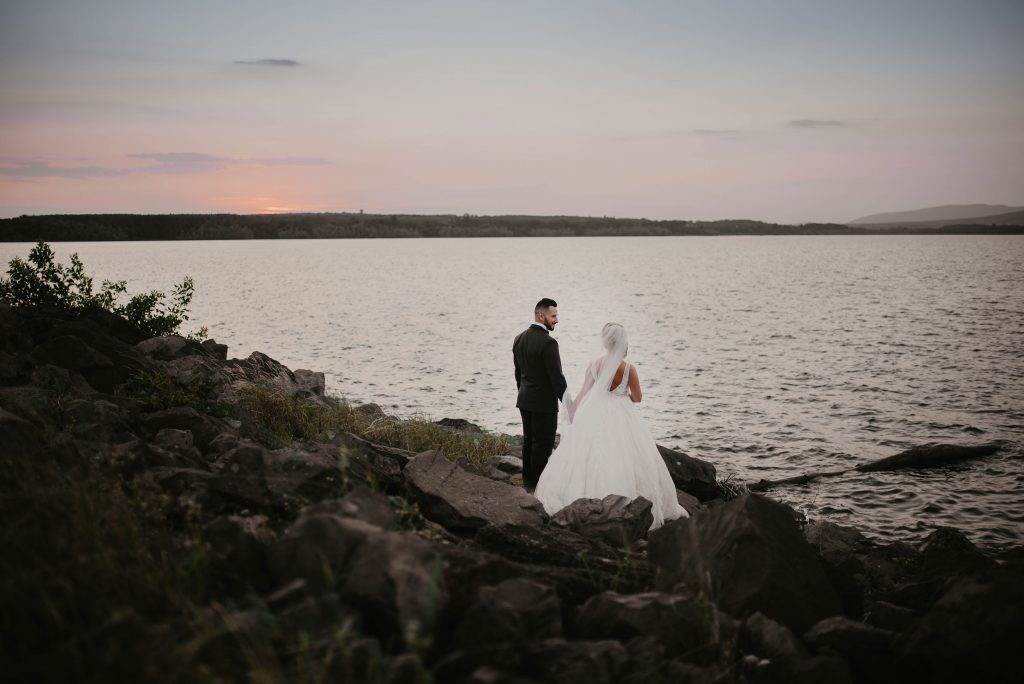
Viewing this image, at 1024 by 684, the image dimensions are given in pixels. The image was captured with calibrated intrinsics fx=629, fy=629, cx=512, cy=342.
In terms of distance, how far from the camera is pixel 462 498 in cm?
797

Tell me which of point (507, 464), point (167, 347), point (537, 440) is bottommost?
point (507, 464)

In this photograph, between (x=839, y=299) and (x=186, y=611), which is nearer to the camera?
(x=186, y=611)

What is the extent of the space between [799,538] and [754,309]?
172ft

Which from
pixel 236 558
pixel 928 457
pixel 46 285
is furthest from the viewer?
pixel 928 457

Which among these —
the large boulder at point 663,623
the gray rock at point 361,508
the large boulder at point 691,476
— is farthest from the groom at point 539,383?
the large boulder at point 663,623

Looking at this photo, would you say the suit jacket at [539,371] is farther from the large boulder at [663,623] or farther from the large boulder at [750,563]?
the large boulder at [663,623]

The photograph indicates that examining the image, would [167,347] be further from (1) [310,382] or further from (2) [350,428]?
(2) [350,428]

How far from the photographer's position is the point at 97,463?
6219 millimetres

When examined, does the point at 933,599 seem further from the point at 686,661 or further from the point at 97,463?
the point at 97,463

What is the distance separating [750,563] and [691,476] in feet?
25.7

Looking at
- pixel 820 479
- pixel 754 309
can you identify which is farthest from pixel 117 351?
pixel 754 309

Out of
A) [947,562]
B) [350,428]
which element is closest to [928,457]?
[947,562]

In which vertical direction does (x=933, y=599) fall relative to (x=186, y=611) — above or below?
below

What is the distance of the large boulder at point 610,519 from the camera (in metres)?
7.86
